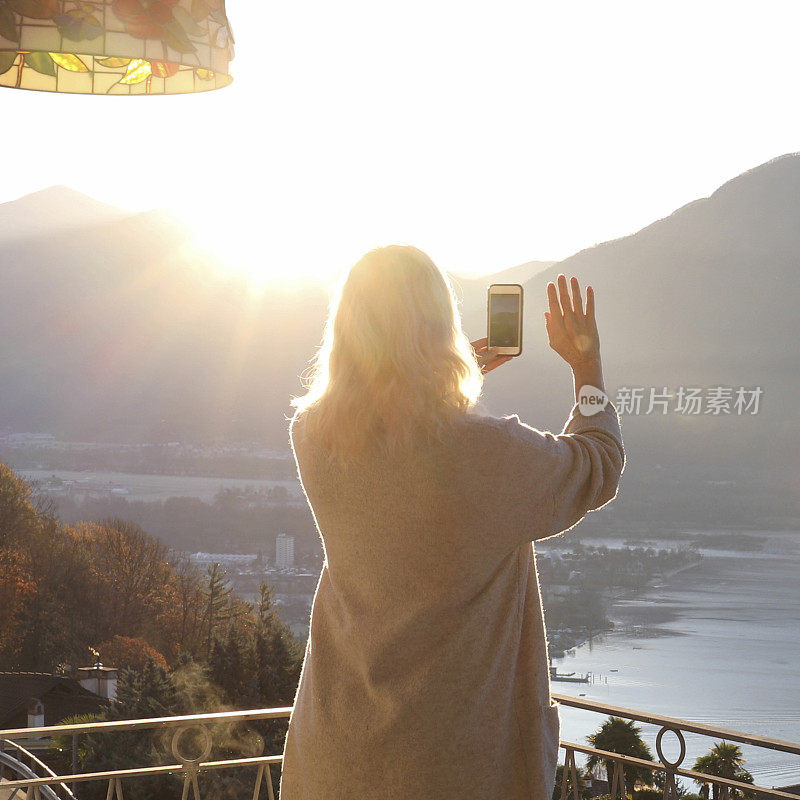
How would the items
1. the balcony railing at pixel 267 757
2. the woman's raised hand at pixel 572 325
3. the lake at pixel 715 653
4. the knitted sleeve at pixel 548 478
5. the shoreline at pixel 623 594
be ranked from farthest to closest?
the shoreline at pixel 623 594 → the lake at pixel 715 653 → the balcony railing at pixel 267 757 → the woman's raised hand at pixel 572 325 → the knitted sleeve at pixel 548 478

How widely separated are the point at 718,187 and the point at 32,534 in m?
43.1

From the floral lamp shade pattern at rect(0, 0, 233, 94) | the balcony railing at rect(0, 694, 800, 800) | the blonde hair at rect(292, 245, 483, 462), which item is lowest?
the balcony railing at rect(0, 694, 800, 800)

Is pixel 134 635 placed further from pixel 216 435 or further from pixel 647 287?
pixel 647 287

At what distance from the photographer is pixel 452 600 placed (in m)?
0.95

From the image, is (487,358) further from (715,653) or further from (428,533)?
(715,653)

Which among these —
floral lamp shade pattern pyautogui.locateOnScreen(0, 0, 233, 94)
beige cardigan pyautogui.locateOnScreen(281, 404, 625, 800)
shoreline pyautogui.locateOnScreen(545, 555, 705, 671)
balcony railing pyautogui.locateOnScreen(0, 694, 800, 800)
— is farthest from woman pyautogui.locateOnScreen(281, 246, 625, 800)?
shoreline pyautogui.locateOnScreen(545, 555, 705, 671)

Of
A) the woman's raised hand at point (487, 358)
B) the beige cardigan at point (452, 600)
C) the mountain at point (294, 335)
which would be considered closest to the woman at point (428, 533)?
the beige cardigan at point (452, 600)

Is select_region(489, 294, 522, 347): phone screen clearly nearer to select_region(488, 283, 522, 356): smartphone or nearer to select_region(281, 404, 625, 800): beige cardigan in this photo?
select_region(488, 283, 522, 356): smartphone

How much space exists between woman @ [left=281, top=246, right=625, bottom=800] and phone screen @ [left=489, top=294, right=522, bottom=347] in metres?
0.13

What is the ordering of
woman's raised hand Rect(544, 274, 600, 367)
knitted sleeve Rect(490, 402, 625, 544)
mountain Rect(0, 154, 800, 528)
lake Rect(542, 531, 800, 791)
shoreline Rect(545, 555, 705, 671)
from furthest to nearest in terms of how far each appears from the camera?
mountain Rect(0, 154, 800, 528), shoreline Rect(545, 555, 705, 671), lake Rect(542, 531, 800, 791), woman's raised hand Rect(544, 274, 600, 367), knitted sleeve Rect(490, 402, 625, 544)

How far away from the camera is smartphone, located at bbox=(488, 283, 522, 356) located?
1.10 m

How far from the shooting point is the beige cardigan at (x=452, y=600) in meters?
0.92

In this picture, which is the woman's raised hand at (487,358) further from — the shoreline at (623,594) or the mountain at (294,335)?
the mountain at (294,335)

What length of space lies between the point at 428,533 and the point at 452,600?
7cm
